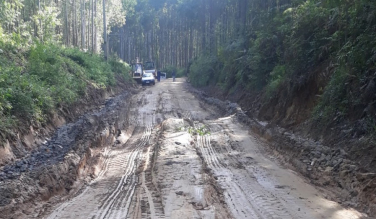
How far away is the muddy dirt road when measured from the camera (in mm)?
6742

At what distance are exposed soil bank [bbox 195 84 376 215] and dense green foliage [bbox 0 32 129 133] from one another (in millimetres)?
7938

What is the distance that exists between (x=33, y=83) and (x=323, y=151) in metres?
10.8

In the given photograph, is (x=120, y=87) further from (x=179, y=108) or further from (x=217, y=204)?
(x=217, y=204)

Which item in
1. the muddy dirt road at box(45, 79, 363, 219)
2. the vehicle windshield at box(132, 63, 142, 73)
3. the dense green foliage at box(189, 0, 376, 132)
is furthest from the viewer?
the vehicle windshield at box(132, 63, 142, 73)

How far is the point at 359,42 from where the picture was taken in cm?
1042

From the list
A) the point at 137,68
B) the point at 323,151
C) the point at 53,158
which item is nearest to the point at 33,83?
the point at 53,158

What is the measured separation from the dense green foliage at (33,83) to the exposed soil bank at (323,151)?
7.94 metres

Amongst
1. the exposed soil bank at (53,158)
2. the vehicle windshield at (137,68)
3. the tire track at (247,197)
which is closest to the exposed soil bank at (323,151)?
the tire track at (247,197)

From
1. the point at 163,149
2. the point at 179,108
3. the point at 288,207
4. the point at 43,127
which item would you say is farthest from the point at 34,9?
the point at 288,207

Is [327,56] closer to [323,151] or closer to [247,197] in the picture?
[323,151]

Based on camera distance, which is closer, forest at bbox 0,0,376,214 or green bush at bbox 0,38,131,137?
forest at bbox 0,0,376,214

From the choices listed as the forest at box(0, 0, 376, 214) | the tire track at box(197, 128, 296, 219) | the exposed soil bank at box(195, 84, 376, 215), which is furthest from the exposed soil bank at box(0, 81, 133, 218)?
the exposed soil bank at box(195, 84, 376, 215)

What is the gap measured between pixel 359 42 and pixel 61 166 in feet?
27.5

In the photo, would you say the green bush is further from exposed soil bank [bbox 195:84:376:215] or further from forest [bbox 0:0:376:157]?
exposed soil bank [bbox 195:84:376:215]
